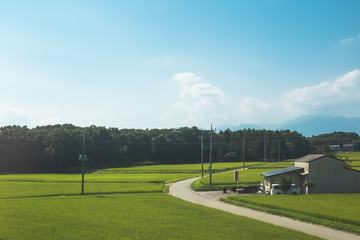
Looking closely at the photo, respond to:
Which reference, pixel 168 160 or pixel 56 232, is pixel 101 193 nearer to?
pixel 56 232

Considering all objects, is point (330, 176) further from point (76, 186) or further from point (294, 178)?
point (76, 186)

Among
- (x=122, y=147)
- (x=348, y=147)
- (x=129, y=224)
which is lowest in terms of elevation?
(x=129, y=224)

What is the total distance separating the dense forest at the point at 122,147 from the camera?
110375 mm

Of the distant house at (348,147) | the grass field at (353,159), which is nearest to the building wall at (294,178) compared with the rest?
the grass field at (353,159)

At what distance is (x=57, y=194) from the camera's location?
140 ft

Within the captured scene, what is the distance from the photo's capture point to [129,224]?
70.7ft

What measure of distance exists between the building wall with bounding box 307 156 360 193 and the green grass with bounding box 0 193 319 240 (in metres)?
21.3

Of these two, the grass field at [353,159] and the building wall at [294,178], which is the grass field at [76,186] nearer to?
the building wall at [294,178]

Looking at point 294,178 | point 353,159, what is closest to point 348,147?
point 353,159

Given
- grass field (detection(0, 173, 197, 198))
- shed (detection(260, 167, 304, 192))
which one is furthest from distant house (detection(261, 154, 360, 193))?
grass field (detection(0, 173, 197, 198))

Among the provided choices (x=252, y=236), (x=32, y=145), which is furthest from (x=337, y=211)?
(x=32, y=145)

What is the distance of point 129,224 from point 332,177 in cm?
3238

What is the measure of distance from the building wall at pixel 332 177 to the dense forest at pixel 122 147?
155 ft

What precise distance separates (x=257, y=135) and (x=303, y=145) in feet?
68.1
